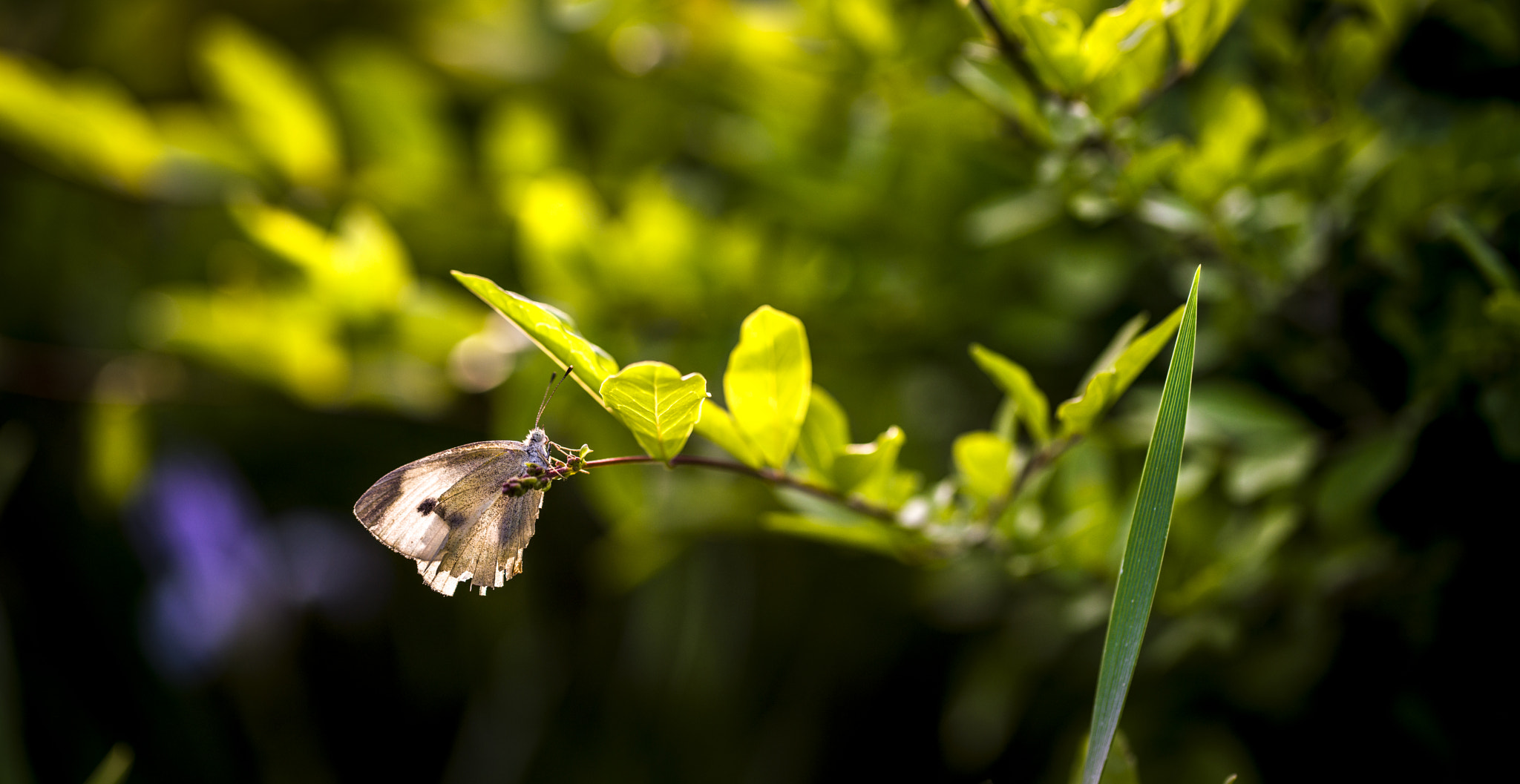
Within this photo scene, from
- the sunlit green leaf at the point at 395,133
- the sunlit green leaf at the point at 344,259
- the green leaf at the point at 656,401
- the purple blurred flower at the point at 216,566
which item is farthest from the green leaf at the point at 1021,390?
the purple blurred flower at the point at 216,566

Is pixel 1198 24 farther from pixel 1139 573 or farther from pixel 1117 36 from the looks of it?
pixel 1139 573

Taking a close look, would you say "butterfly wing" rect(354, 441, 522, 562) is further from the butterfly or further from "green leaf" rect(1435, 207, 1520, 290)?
"green leaf" rect(1435, 207, 1520, 290)

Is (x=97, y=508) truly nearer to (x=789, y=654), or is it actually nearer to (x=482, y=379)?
(x=482, y=379)

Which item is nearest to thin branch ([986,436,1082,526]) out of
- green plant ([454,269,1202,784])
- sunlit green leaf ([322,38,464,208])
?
green plant ([454,269,1202,784])

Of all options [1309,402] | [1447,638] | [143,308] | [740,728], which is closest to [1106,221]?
[1309,402]

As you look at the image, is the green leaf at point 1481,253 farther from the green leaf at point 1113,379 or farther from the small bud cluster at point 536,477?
the small bud cluster at point 536,477

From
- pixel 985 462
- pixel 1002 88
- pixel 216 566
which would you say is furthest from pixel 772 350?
pixel 216 566
